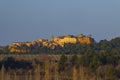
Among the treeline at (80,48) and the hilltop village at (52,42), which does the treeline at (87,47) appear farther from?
the hilltop village at (52,42)

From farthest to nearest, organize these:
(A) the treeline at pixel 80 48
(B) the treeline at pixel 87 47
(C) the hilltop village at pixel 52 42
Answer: (C) the hilltop village at pixel 52 42, (B) the treeline at pixel 87 47, (A) the treeline at pixel 80 48

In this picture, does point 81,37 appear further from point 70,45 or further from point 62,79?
point 62,79

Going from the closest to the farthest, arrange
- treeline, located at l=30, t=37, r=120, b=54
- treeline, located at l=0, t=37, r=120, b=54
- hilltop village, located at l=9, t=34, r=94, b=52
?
treeline, located at l=0, t=37, r=120, b=54, treeline, located at l=30, t=37, r=120, b=54, hilltop village, located at l=9, t=34, r=94, b=52

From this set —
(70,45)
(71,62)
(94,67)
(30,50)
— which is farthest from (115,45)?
(94,67)

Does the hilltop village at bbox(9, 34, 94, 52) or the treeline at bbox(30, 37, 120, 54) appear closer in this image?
the treeline at bbox(30, 37, 120, 54)

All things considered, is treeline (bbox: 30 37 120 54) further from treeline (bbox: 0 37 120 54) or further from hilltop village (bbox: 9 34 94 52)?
hilltop village (bbox: 9 34 94 52)

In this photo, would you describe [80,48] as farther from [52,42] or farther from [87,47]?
[52,42]

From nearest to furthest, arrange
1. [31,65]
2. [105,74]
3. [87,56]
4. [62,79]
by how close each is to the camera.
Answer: [62,79] < [105,74] < [87,56] < [31,65]

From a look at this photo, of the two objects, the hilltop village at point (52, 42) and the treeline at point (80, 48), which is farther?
the hilltop village at point (52, 42)

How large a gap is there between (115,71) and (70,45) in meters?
28.5

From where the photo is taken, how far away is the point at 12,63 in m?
39.2

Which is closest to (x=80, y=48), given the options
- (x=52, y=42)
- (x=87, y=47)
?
(x=87, y=47)

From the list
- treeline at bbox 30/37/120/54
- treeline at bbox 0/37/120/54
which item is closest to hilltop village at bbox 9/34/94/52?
treeline at bbox 0/37/120/54

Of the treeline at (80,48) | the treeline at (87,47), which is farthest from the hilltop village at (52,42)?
the treeline at (87,47)
